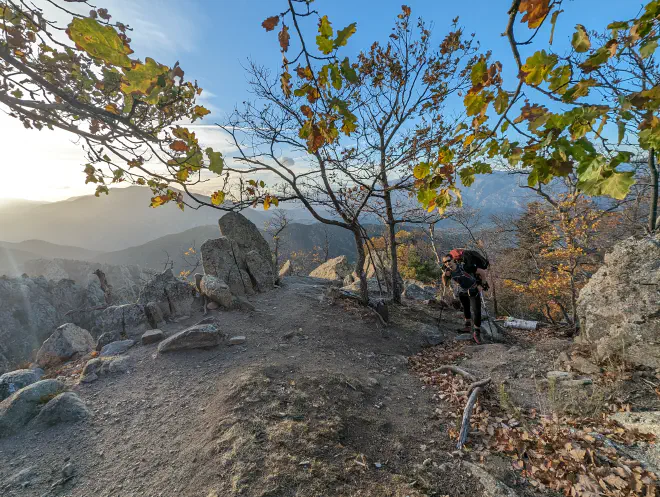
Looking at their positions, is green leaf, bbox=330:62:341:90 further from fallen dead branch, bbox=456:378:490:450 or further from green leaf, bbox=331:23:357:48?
fallen dead branch, bbox=456:378:490:450

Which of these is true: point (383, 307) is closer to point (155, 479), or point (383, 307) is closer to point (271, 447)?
point (271, 447)

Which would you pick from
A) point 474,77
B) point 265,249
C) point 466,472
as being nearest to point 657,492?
point 466,472

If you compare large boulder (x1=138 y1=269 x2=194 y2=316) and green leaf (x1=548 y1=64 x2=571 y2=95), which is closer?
green leaf (x1=548 y1=64 x2=571 y2=95)

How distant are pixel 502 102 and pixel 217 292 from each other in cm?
908

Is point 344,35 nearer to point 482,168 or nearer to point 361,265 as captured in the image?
point 482,168

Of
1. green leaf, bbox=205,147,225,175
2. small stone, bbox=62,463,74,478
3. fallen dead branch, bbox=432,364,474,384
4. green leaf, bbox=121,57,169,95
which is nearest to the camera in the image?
green leaf, bbox=121,57,169,95

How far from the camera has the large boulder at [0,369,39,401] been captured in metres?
5.52

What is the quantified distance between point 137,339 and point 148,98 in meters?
7.88

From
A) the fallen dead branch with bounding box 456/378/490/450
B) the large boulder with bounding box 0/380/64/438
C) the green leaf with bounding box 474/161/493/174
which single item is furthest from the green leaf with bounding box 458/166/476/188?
the large boulder with bounding box 0/380/64/438

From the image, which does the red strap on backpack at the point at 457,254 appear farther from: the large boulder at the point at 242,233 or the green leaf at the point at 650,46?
the large boulder at the point at 242,233

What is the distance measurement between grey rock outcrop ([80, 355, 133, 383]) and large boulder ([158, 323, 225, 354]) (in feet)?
2.32

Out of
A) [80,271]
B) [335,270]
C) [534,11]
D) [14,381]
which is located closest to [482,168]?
[534,11]

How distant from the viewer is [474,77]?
168 centimetres

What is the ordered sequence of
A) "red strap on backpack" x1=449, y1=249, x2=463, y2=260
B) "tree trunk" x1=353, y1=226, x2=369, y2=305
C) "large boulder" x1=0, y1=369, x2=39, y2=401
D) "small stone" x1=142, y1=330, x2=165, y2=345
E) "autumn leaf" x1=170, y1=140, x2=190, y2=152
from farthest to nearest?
"tree trunk" x1=353, y1=226, x2=369, y2=305, "red strap on backpack" x1=449, y1=249, x2=463, y2=260, "small stone" x1=142, y1=330, x2=165, y2=345, "large boulder" x1=0, y1=369, x2=39, y2=401, "autumn leaf" x1=170, y1=140, x2=190, y2=152
